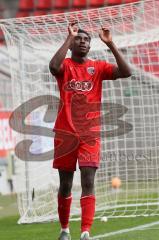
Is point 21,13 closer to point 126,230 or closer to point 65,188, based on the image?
point 126,230

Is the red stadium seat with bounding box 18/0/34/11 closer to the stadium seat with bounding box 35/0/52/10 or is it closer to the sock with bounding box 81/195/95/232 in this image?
the stadium seat with bounding box 35/0/52/10

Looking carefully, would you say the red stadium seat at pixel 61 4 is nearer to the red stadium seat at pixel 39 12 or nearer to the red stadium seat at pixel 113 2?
the red stadium seat at pixel 39 12

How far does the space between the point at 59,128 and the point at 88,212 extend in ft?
2.44

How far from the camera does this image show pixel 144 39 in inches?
383

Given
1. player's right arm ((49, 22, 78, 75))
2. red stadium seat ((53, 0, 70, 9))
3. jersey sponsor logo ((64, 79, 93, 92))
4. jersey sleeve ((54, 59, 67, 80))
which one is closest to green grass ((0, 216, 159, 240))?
jersey sponsor logo ((64, 79, 93, 92))

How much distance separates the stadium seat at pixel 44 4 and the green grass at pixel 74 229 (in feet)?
50.6

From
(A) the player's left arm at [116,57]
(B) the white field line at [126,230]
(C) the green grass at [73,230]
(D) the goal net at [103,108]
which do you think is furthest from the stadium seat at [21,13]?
(A) the player's left arm at [116,57]

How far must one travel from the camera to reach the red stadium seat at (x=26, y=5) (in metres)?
24.5

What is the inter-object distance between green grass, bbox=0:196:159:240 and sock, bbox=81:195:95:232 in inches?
32.4

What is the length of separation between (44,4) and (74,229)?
17563 mm

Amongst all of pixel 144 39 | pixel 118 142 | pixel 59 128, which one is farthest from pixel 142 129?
pixel 59 128

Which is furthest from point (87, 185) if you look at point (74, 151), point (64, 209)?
point (64, 209)

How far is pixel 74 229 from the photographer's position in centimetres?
789

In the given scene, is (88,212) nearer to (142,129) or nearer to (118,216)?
(118,216)
